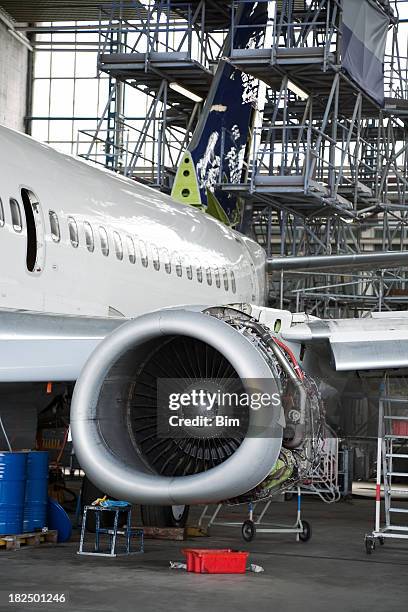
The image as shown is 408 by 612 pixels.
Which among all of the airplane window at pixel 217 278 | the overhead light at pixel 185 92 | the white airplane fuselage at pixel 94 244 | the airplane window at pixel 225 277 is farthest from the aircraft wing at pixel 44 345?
the overhead light at pixel 185 92

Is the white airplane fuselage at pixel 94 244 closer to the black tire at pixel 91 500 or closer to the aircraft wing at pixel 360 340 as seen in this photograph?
the black tire at pixel 91 500

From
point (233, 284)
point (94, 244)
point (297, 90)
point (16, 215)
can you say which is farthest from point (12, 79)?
point (16, 215)

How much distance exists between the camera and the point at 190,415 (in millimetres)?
7699

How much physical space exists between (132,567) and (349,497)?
10.8 metres

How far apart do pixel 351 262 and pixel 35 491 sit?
776 centimetres

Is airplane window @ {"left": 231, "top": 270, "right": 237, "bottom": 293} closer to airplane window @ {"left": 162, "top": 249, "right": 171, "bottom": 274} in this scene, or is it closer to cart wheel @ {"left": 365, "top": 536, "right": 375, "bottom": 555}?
airplane window @ {"left": 162, "top": 249, "right": 171, "bottom": 274}

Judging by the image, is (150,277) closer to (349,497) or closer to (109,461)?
(109,461)

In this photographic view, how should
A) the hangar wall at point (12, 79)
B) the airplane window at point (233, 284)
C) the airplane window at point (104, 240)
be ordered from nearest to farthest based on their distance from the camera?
the airplane window at point (104, 240) → the airplane window at point (233, 284) → the hangar wall at point (12, 79)

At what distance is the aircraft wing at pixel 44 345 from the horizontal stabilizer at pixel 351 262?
8717mm

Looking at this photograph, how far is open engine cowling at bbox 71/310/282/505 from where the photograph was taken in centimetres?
715

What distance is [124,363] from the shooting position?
7.59m

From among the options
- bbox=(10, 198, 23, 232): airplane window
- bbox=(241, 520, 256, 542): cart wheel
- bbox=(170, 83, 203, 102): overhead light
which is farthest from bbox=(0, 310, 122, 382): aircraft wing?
bbox=(170, 83, 203, 102): overhead light

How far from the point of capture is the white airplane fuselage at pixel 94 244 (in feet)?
33.7

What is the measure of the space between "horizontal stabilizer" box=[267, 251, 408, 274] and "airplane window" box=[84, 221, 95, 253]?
5872mm
